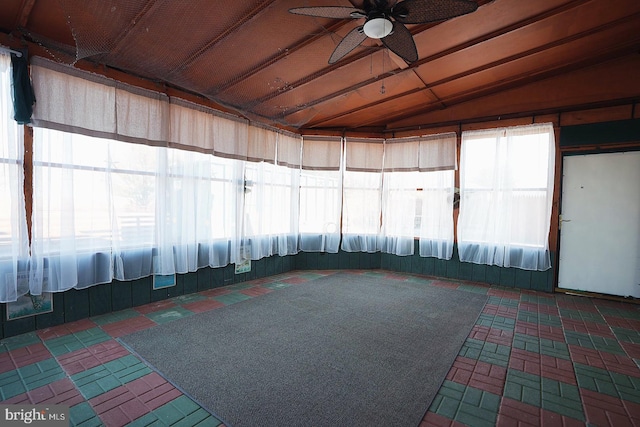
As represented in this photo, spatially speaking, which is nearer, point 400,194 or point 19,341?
point 19,341

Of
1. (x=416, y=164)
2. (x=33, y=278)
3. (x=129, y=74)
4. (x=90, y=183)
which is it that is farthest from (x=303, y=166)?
(x=33, y=278)

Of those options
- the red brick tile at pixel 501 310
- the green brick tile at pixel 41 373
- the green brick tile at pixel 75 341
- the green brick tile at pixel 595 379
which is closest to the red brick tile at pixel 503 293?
the red brick tile at pixel 501 310

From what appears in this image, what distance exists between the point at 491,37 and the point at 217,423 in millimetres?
Result: 4095

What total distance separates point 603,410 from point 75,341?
4042 millimetres

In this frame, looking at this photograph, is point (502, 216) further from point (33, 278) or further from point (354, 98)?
point (33, 278)

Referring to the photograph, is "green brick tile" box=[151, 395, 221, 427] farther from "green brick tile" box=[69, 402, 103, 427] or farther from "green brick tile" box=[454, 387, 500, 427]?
"green brick tile" box=[454, 387, 500, 427]

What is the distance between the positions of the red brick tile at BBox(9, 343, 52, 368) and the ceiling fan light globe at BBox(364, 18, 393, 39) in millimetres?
3507

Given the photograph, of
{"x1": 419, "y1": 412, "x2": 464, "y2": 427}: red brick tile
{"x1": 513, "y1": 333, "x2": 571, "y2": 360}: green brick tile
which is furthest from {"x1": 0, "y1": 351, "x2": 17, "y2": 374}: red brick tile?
{"x1": 513, "y1": 333, "x2": 571, "y2": 360}: green brick tile

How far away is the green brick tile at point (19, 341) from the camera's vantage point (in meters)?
2.49

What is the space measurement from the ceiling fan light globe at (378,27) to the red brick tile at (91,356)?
124 inches

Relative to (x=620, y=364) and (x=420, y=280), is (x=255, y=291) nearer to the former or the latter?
(x=420, y=280)

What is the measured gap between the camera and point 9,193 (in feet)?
8.38

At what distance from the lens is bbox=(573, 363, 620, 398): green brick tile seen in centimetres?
210

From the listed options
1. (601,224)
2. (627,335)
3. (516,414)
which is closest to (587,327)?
(627,335)
